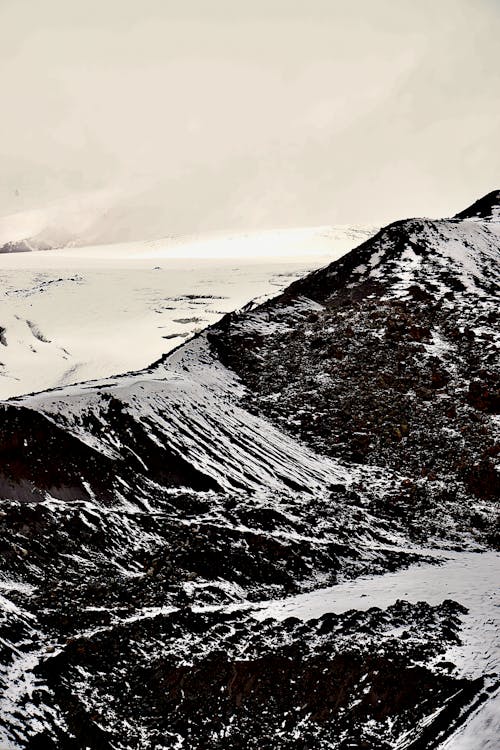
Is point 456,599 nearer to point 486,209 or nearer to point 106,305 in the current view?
point 486,209

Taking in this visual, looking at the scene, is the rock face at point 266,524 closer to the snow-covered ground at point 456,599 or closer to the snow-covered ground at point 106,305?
the snow-covered ground at point 456,599

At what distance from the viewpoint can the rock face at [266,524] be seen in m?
13.7

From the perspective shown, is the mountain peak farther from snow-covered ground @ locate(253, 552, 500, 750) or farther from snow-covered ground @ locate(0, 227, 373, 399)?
snow-covered ground @ locate(253, 552, 500, 750)

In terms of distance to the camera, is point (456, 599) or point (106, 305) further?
point (106, 305)

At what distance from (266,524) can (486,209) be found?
30.9 meters

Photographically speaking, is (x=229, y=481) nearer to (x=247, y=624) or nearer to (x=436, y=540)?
(x=436, y=540)

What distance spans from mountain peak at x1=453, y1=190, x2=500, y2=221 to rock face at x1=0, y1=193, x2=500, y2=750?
345 inches

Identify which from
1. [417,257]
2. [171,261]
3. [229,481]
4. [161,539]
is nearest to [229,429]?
[229,481]

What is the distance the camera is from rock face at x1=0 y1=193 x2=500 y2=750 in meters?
13.7

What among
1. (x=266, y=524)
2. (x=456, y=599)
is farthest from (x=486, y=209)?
(x=456, y=599)

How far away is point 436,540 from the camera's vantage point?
21.5m

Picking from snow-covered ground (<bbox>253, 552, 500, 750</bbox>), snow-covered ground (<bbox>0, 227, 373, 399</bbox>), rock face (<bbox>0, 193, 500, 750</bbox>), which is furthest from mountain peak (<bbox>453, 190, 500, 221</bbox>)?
snow-covered ground (<bbox>253, 552, 500, 750</bbox>)

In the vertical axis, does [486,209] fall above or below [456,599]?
above

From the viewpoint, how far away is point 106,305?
65625 millimetres
